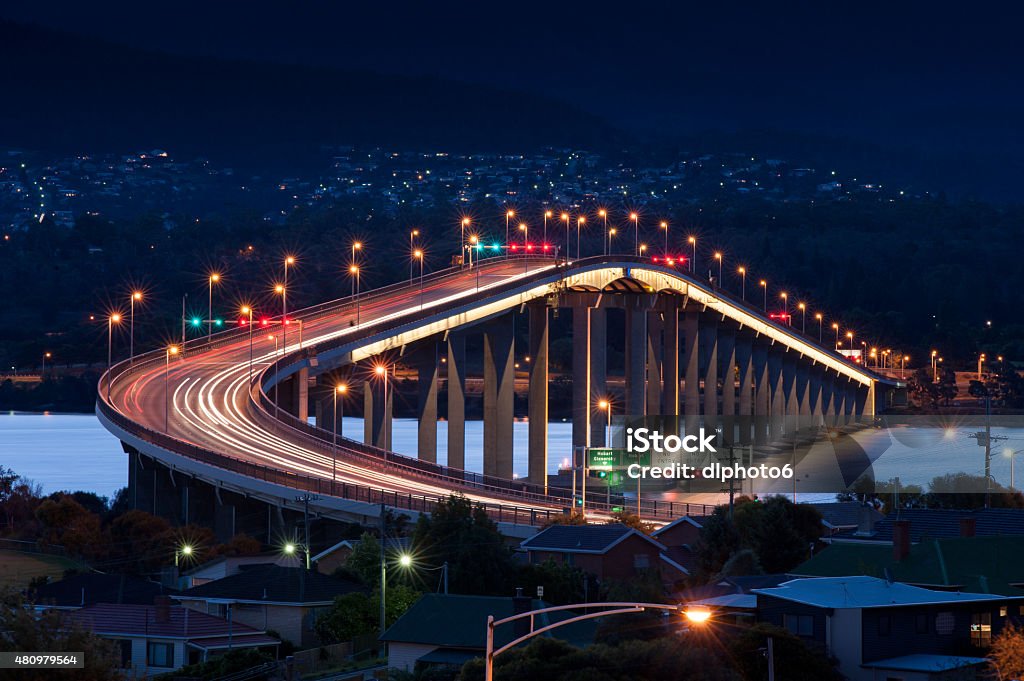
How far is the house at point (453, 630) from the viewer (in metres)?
44.4

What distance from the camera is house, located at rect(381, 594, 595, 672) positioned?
4438 centimetres

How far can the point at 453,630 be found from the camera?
45875mm

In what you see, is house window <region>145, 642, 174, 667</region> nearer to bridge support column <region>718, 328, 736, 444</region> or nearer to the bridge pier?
the bridge pier

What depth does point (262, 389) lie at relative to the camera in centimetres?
8825

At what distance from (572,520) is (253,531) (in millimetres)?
14679

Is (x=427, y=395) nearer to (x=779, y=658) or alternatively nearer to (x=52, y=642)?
(x=779, y=658)

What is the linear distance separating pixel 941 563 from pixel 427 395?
6696 centimetres

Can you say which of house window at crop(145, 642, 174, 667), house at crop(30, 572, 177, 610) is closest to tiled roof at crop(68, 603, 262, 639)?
house window at crop(145, 642, 174, 667)

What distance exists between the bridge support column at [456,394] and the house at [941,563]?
60.9 m

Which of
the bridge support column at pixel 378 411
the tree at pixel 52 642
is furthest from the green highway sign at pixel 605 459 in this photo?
the tree at pixel 52 642

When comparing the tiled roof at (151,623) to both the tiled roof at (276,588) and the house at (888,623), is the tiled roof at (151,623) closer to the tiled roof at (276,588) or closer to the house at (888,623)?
the tiled roof at (276,588)

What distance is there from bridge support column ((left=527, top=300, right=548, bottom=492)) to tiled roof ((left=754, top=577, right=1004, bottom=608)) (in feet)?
248

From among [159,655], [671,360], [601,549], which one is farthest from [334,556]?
[671,360]

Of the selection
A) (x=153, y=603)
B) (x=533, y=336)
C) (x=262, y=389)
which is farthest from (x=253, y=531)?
(x=533, y=336)
